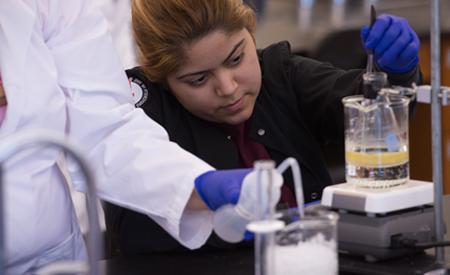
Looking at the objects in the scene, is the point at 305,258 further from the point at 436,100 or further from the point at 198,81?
the point at 198,81

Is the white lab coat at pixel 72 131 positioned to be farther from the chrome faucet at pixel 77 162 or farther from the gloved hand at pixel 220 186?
the chrome faucet at pixel 77 162

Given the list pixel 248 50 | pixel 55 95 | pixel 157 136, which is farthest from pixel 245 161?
pixel 55 95

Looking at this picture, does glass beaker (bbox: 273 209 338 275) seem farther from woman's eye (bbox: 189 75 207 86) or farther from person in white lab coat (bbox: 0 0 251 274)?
woman's eye (bbox: 189 75 207 86)

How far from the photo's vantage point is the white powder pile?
3.74 ft

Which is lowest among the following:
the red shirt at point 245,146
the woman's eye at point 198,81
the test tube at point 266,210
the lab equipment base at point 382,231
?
the lab equipment base at point 382,231


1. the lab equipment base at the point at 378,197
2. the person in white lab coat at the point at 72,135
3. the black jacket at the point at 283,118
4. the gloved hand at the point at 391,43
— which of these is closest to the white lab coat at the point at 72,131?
the person in white lab coat at the point at 72,135

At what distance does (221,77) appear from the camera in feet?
5.95

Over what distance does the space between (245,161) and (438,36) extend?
26.5 inches

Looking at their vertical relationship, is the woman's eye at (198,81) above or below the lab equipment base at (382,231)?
above

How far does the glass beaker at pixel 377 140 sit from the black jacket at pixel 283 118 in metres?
0.40

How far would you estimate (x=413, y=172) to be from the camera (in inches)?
158

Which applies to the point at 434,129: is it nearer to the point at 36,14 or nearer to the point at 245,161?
the point at 245,161

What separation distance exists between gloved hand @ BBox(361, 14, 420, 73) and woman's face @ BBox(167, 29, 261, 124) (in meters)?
0.28

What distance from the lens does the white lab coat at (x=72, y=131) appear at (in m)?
1.47
